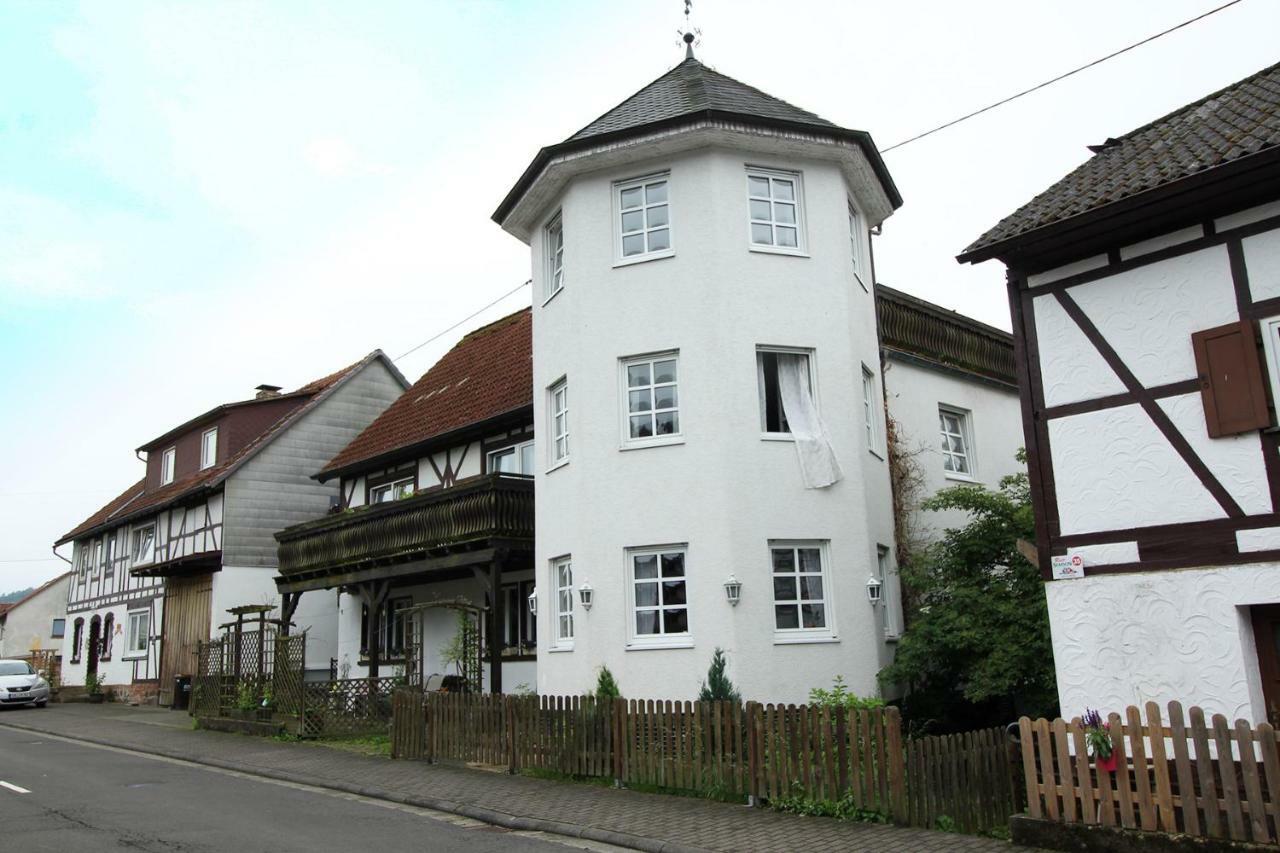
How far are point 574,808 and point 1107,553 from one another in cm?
588

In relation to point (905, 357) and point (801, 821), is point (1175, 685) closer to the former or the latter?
point (801, 821)

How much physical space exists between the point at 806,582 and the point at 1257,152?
25.5 ft

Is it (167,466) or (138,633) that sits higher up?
(167,466)

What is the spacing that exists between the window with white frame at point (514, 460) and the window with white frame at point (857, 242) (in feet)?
23.8

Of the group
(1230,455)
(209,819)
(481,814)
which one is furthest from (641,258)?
(209,819)

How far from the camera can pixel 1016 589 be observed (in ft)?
45.3

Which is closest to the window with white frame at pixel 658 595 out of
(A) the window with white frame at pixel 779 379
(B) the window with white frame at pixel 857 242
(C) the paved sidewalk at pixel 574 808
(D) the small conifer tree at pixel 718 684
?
(D) the small conifer tree at pixel 718 684

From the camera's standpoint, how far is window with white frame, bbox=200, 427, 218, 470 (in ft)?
105

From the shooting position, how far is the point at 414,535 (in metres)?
20.8

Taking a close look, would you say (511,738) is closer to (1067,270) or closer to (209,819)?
(209,819)

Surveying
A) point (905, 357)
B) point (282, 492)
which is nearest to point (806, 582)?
point (905, 357)

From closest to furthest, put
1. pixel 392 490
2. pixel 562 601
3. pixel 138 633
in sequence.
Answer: pixel 562 601, pixel 392 490, pixel 138 633

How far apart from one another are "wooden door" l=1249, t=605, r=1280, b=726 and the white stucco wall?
5969mm

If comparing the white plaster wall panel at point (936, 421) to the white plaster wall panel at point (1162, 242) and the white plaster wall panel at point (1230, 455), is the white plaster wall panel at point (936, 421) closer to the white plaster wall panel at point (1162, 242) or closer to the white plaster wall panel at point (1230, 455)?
the white plaster wall panel at point (1162, 242)
